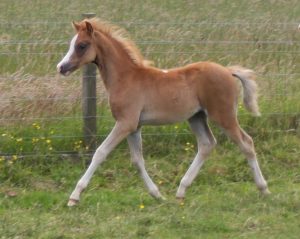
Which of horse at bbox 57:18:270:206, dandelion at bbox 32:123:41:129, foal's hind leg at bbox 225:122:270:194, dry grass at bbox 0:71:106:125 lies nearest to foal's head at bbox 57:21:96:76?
horse at bbox 57:18:270:206

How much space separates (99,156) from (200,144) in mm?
1047

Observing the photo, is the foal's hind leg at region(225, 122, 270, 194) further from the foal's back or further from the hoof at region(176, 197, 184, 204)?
the hoof at region(176, 197, 184, 204)

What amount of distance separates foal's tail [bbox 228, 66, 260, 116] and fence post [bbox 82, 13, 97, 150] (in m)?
1.60

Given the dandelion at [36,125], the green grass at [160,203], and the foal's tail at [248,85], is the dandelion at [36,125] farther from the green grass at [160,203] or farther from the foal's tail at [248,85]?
the foal's tail at [248,85]

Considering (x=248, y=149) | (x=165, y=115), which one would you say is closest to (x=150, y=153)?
(x=165, y=115)

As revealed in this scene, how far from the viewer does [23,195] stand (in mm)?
7645

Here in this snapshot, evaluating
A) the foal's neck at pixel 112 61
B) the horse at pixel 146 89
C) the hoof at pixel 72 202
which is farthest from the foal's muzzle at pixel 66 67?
the hoof at pixel 72 202

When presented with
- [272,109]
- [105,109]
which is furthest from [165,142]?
[272,109]

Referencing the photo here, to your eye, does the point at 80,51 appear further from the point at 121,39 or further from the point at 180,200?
the point at 180,200

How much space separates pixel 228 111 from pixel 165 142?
1.44 metres

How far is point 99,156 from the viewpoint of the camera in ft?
23.9

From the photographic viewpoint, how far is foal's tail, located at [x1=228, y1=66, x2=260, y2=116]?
25.3 feet

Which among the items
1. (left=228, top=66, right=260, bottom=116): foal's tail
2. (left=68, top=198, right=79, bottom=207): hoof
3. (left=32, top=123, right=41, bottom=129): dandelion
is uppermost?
(left=228, top=66, right=260, bottom=116): foal's tail

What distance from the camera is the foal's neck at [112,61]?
748 centimetres
